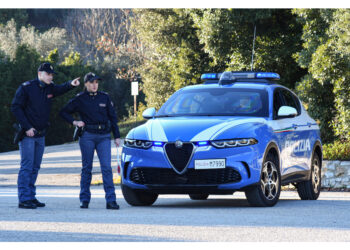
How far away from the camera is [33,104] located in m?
10.5

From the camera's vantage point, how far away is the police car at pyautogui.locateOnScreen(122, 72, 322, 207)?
9.98 meters

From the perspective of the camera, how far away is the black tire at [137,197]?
35.2 feet

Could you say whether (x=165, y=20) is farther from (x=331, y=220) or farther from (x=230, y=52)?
(x=331, y=220)

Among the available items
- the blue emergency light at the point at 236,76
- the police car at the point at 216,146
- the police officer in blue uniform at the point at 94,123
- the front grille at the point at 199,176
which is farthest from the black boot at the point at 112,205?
the blue emergency light at the point at 236,76

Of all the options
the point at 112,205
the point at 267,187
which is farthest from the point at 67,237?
the point at 267,187

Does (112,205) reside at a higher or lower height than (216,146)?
lower

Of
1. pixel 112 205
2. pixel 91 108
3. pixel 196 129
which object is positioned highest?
pixel 91 108

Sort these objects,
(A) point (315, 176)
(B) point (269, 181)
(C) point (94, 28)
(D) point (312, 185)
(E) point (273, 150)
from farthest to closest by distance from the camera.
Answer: (C) point (94, 28) → (A) point (315, 176) → (D) point (312, 185) → (E) point (273, 150) → (B) point (269, 181)

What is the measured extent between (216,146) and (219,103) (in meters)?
1.39

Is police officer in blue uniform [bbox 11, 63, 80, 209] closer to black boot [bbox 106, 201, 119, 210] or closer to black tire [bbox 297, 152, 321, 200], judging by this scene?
black boot [bbox 106, 201, 119, 210]

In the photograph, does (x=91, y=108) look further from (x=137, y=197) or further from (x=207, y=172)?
(x=207, y=172)

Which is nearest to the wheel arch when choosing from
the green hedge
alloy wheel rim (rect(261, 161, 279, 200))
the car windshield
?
alloy wheel rim (rect(261, 161, 279, 200))

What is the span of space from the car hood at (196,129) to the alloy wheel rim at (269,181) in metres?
0.59

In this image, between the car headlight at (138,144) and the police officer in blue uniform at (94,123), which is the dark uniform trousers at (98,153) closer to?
the police officer in blue uniform at (94,123)
